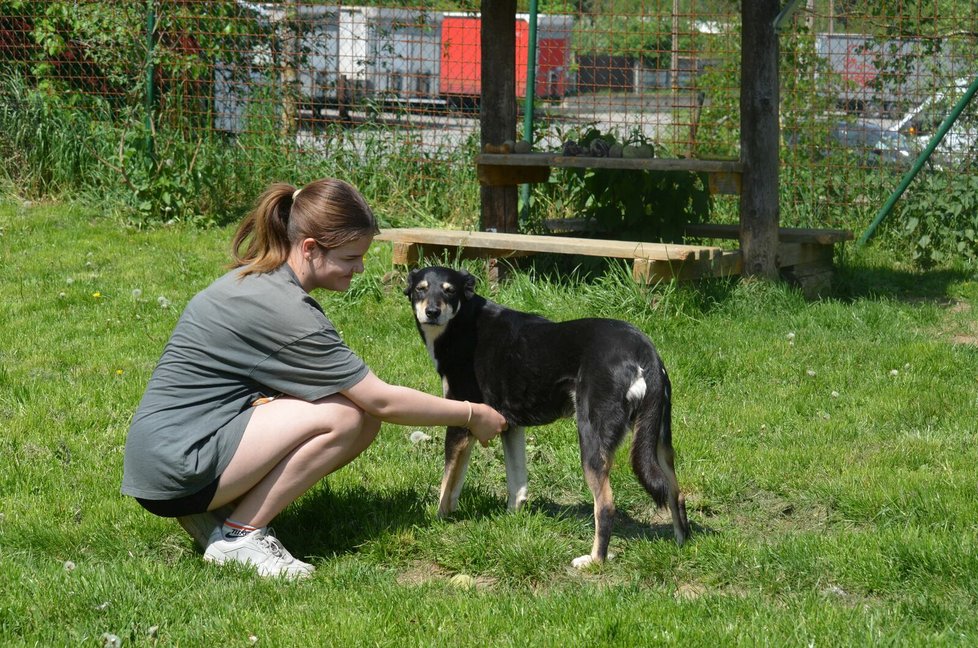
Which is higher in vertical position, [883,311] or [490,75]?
[490,75]

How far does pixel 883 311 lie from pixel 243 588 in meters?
5.44

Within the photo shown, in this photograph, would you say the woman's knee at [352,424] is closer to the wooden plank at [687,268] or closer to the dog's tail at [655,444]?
the dog's tail at [655,444]

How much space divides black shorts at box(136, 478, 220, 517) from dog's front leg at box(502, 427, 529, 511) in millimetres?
1304

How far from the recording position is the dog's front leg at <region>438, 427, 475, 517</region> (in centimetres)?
441

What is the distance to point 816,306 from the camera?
25.5 ft

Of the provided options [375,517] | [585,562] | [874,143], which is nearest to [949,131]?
[874,143]

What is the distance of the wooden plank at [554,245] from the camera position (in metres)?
7.34

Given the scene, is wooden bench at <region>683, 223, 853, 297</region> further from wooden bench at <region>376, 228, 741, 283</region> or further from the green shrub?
the green shrub

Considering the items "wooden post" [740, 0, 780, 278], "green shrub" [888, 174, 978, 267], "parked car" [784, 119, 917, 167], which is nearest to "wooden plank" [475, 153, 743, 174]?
"wooden post" [740, 0, 780, 278]

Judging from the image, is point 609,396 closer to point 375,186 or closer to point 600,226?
point 600,226

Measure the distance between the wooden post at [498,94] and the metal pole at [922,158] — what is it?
3.24m

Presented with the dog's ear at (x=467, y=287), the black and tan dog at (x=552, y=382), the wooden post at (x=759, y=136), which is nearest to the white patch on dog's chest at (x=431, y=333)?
the black and tan dog at (x=552, y=382)

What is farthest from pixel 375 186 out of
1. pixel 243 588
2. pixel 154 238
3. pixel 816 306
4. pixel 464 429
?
pixel 243 588

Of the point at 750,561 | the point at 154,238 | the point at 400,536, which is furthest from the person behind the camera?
the point at 154,238
